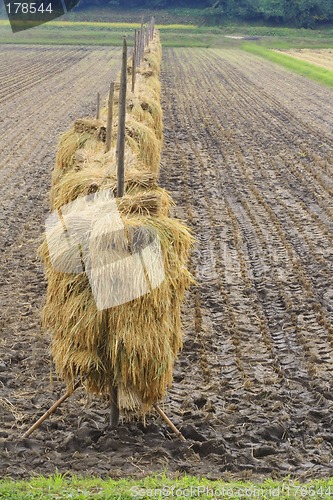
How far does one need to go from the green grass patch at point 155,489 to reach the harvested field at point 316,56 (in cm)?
3632

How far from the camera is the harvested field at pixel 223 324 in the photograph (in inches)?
253

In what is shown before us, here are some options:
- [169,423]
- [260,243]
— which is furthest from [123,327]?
[260,243]

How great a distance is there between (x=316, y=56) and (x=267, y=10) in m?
24.1

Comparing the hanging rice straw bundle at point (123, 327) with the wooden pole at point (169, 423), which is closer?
the hanging rice straw bundle at point (123, 327)

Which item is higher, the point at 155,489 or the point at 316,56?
the point at 155,489

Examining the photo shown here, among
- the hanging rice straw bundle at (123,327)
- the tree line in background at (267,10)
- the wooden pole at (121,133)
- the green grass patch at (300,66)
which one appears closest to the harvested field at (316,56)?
the green grass patch at (300,66)

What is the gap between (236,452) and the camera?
6.49 metres

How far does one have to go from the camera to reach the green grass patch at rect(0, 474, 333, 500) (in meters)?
5.39

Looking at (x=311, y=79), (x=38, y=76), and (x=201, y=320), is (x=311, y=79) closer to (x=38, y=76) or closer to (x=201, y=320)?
(x=38, y=76)

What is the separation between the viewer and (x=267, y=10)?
7219 cm

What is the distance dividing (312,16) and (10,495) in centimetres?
7139

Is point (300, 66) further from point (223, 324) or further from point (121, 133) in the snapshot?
point (121, 133)

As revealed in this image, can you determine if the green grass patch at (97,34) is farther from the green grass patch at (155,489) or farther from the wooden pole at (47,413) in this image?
the green grass patch at (155,489)

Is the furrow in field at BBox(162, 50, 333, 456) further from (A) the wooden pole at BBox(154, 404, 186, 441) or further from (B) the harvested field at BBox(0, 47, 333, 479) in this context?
(A) the wooden pole at BBox(154, 404, 186, 441)
